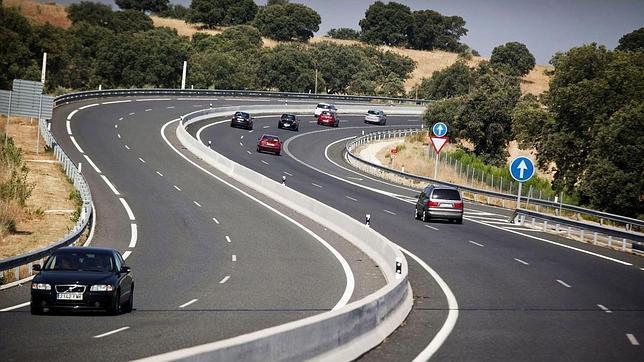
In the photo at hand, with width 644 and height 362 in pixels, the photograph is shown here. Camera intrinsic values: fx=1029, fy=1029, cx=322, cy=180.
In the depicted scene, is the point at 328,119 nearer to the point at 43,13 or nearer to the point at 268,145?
the point at 268,145

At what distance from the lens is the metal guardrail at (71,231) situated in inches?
959

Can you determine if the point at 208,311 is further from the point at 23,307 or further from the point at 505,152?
the point at 505,152

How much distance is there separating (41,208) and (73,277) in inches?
1046

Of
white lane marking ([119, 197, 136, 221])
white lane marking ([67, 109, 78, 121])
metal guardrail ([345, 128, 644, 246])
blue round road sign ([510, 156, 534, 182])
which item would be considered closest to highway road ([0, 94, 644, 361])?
white lane marking ([119, 197, 136, 221])

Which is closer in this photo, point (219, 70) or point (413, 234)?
point (413, 234)

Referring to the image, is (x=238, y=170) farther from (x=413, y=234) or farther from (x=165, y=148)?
(x=413, y=234)

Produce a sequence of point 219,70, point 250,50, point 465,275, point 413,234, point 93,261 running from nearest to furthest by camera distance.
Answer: point 93,261 → point 465,275 → point 413,234 → point 219,70 → point 250,50

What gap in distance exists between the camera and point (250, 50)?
157 metres

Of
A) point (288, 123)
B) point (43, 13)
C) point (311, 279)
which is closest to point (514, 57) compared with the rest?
point (43, 13)

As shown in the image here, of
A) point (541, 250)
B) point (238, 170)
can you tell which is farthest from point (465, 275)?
point (238, 170)

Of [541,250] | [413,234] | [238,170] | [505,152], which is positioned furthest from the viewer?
[505,152]

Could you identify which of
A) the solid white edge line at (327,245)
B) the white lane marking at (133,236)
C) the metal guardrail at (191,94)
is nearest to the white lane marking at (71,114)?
the metal guardrail at (191,94)

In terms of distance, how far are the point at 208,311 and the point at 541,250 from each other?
16.1 m

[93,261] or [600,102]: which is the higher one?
[600,102]
